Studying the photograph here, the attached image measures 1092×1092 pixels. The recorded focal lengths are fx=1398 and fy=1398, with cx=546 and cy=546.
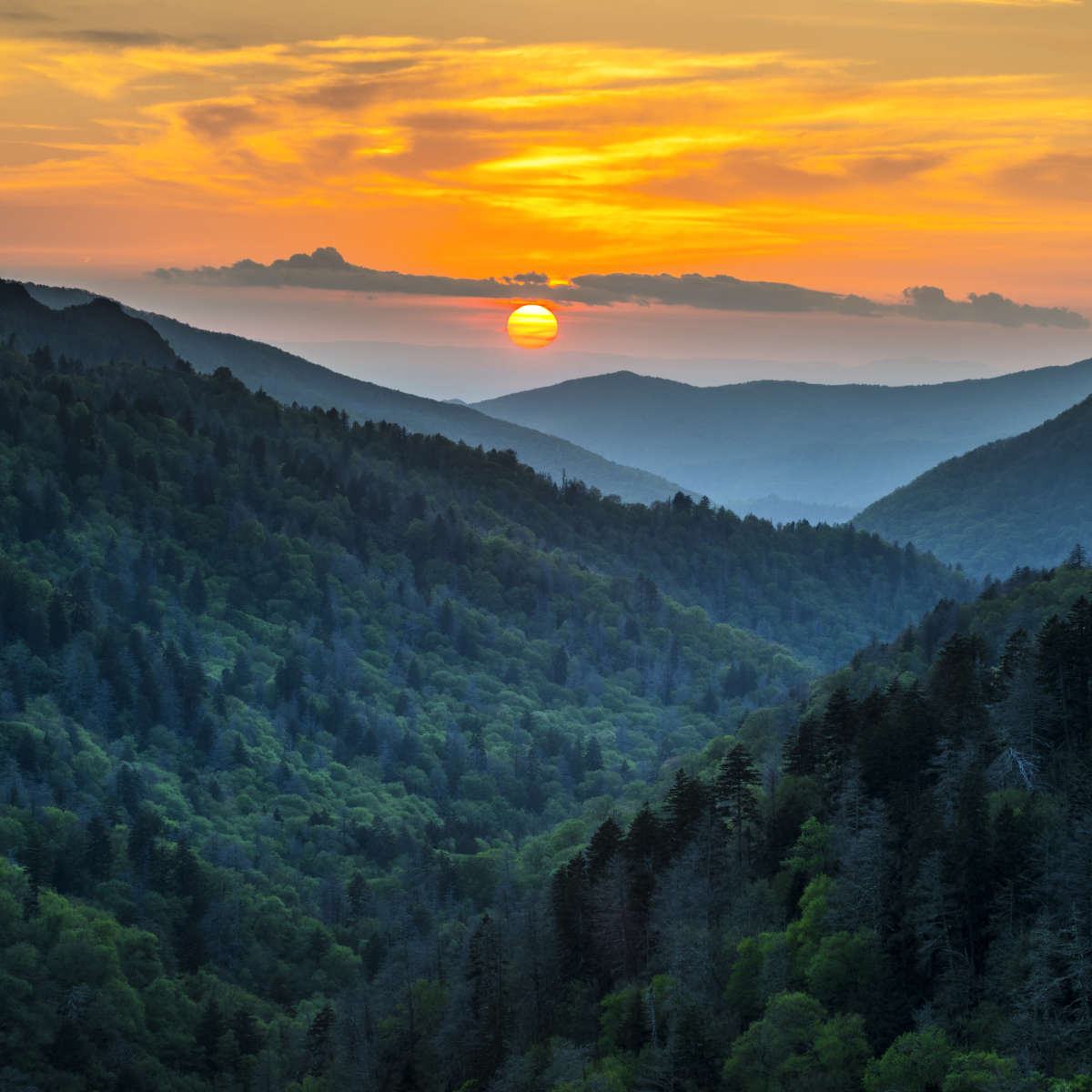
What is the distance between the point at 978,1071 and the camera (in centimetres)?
5700

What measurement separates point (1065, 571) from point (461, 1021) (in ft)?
354

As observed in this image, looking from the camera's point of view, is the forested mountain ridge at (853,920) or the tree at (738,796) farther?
the tree at (738,796)

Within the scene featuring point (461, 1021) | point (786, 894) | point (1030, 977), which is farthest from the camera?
point (461, 1021)

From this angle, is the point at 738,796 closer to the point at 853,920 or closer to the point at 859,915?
the point at 859,915

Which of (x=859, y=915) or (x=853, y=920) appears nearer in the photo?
(x=853, y=920)

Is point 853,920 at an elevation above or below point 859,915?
below

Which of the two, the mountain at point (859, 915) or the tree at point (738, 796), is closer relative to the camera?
the mountain at point (859, 915)

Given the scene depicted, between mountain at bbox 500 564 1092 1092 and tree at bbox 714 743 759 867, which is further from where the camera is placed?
tree at bbox 714 743 759 867

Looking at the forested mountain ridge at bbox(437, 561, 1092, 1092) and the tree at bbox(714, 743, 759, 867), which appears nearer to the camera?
the forested mountain ridge at bbox(437, 561, 1092, 1092)

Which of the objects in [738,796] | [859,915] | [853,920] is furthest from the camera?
[738,796]

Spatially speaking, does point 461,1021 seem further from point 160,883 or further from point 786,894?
point 160,883

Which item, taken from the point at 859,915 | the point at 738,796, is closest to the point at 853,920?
the point at 859,915

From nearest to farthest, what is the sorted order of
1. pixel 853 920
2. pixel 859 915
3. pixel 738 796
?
pixel 853 920
pixel 859 915
pixel 738 796

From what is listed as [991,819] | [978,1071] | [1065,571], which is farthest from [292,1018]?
[1065,571]
